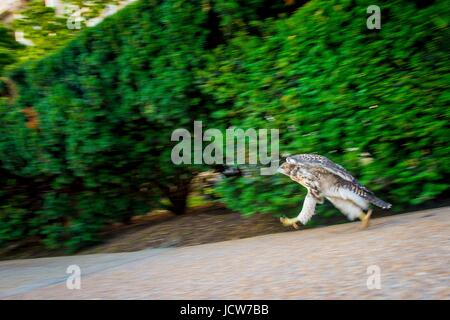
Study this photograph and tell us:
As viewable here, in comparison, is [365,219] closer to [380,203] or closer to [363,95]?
Answer: [380,203]

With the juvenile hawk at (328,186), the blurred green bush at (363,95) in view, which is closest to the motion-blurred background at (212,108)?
the blurred green bush at (363,95)

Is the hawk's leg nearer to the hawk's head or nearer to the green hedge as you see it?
the hawk's head

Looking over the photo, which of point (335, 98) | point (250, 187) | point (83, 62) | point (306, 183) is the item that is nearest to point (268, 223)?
point (250, 187)

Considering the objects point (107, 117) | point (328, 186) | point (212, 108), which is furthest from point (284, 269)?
point (107, 117)

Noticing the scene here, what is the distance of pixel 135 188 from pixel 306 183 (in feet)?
10.9

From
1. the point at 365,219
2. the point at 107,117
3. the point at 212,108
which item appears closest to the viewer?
the point at 365,219

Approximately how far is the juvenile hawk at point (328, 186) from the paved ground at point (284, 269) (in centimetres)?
24

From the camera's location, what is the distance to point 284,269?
4.70 metres

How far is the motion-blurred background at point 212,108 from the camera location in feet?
20.5

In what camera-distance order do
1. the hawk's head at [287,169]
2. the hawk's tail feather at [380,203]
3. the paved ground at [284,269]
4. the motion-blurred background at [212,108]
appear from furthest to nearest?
the motion-blurred background at [212,108]
the hawk's head at [287,169]
the hawk's tail feather at [380,203]
the paved ground at [284,269]

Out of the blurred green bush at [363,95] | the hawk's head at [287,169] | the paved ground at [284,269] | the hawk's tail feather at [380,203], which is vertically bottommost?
the paved ground at [284,269]

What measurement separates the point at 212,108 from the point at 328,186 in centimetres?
212

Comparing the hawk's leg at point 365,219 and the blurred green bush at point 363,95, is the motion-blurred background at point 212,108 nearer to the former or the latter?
the blurred green bush at point 363,95
